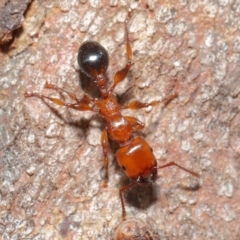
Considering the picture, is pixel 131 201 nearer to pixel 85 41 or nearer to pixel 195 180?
pixel 195 180

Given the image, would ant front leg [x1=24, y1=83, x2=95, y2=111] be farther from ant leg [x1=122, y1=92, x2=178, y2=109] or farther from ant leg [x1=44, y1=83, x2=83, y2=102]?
ant leg [x1=122, y1=92, x2=178, y2=109]

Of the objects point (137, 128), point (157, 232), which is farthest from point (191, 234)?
point (137, 128)

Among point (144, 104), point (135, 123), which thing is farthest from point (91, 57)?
point (135, 123)

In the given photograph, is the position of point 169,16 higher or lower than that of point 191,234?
higher

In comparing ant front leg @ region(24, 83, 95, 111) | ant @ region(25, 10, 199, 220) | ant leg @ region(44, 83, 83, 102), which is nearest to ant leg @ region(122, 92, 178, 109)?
ant @ region(25, 10, 199, 220)

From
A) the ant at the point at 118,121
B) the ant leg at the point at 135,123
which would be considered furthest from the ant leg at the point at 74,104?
the ant leg at the point at 135,123

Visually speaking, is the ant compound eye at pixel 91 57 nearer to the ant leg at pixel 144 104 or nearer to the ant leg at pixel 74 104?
the ant leg at pixel 74 104

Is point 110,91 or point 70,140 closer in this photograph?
point 70,140
